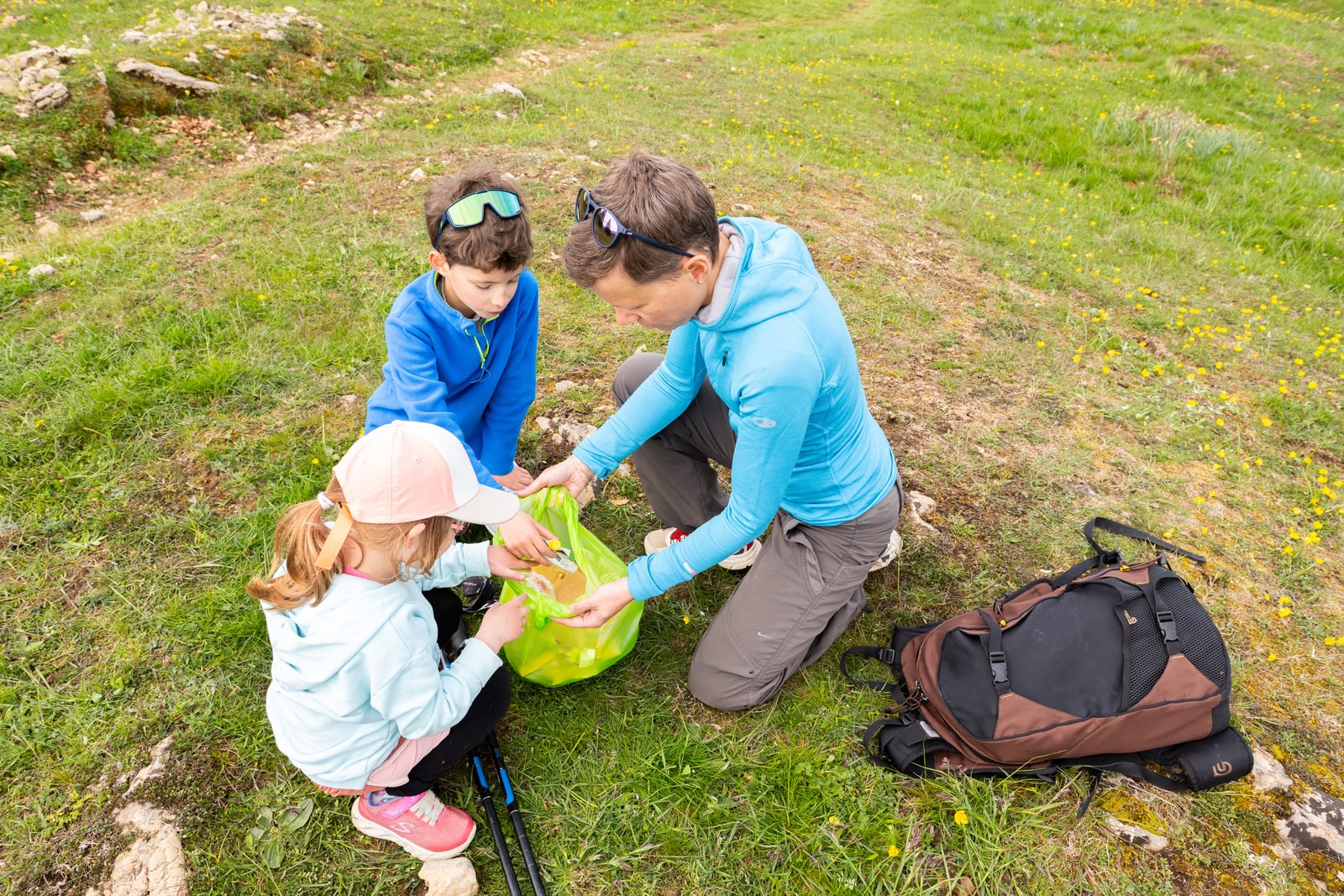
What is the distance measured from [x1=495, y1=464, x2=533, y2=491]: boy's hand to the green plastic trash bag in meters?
0.62

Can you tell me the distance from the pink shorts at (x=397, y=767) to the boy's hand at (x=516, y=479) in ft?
4.42

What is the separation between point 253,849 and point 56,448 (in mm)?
2515

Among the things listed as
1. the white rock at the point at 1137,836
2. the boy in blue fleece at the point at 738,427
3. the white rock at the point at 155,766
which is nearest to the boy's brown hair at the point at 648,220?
the boy in blue fleece at the point at 738,427

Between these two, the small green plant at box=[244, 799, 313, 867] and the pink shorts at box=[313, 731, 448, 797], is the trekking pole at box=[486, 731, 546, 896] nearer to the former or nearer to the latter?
the pink shorts at box=[313, 731, 448, 797]

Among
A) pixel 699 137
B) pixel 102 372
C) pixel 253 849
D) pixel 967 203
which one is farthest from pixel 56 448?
pixel 967 203

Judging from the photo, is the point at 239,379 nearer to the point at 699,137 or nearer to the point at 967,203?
the point at 699,137

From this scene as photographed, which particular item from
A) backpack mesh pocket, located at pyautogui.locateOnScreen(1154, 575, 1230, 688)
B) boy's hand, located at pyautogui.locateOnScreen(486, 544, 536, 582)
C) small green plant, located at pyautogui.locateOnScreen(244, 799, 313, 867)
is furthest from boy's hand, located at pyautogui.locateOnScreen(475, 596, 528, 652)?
backpack mesh pocket, located at pyautogui.locateOnScreen(1154, 575, 1230, 688)

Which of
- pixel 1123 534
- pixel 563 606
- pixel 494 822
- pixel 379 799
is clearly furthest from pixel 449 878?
pixel 1123 534

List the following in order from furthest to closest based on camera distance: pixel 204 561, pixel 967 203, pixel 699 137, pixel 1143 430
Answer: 1. pixel 699 137
2. pixel 967 203
3. pixel 1143 430
4. pixel 204 561

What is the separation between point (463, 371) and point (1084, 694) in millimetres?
2733

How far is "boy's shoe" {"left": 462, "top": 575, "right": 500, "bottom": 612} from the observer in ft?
9.98

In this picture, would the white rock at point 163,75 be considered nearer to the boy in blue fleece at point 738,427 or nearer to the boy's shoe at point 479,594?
the boy in blue fleece at point 738,427

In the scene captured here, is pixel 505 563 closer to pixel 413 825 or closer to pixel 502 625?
pixel 502 625

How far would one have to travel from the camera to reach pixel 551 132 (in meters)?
7.48
